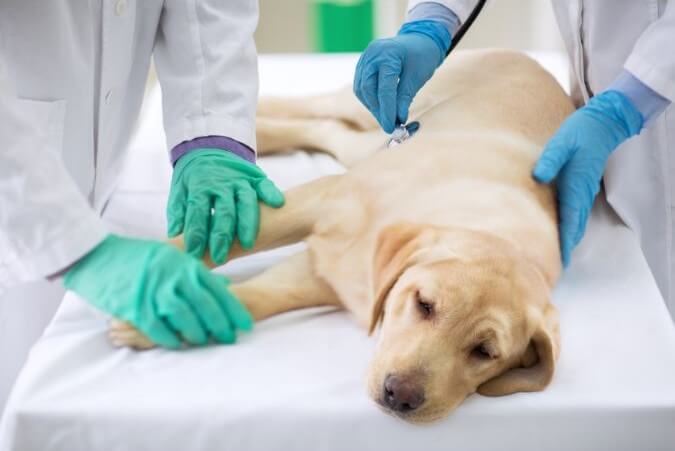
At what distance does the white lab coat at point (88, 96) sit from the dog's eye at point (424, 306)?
38 centimetres

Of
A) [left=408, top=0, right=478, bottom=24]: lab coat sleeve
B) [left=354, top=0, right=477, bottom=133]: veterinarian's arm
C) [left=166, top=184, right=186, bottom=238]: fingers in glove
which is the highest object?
[left=408, top=0, right=478, bottom=24]: lab coat sleeve

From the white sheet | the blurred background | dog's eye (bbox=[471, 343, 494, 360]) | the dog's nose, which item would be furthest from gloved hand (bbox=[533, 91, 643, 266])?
the blurred background

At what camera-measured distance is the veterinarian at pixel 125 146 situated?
104cm

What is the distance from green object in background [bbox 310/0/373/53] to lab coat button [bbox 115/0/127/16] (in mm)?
1718

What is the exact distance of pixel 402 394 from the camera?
1011 mm

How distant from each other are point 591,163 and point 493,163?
147mm

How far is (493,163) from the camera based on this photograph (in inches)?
55.9

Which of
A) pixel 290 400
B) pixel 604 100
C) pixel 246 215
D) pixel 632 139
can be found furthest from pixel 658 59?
pixel 290 400

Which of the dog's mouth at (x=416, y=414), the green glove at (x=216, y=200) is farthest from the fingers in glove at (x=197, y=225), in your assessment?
the dog's mouth at (x=416, y=414)

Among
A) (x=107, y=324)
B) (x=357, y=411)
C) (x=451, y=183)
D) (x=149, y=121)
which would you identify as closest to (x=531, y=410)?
(x=357, y=411)

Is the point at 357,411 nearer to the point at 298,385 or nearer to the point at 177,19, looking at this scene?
the point at 298,385

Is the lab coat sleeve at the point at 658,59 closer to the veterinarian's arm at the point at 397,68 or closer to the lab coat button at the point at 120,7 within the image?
the veterinarian's arm at the point at 397,68

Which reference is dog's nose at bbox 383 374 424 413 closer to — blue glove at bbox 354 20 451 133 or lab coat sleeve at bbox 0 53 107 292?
lab coat sleeve at bbox 0 53 107 292

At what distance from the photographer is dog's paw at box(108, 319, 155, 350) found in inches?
43.7
